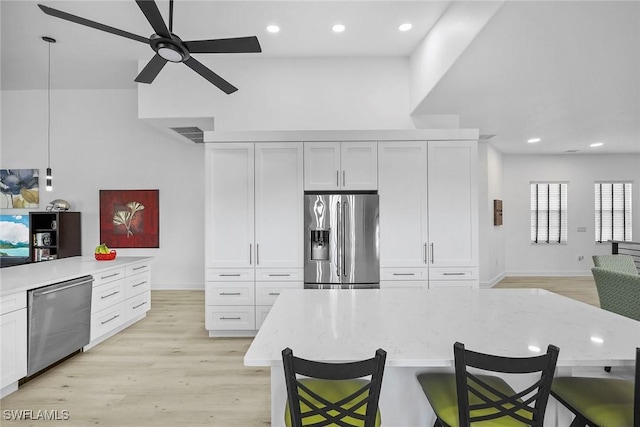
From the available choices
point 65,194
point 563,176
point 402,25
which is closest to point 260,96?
point 402,25

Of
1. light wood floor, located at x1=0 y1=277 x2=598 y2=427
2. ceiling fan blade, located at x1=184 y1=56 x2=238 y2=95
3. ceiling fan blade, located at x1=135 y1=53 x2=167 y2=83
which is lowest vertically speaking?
light wood floor, located at x1=0 y1=277 x2=598 y2=427

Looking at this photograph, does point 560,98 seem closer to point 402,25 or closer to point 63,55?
Result: point 402,25

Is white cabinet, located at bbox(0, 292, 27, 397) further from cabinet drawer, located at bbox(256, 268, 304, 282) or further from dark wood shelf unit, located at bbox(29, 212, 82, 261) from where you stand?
dark wood shelf unit, located at bbox(29, 212, 82, 261)

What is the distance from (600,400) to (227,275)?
3.26m

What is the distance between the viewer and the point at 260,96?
14.1ft

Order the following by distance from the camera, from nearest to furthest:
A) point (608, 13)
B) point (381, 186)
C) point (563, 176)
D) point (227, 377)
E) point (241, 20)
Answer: point (608, 13) < point (227, 377) < point (241, 20) < point (381, 186) < point (563, 176)

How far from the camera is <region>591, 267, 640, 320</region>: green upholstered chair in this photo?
2.95m

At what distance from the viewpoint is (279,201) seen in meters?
3.83

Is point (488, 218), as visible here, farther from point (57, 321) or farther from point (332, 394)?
point (57, 321)

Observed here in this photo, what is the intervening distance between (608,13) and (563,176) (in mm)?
6327

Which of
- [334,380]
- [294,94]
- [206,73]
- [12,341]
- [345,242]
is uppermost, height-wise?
[294,94]

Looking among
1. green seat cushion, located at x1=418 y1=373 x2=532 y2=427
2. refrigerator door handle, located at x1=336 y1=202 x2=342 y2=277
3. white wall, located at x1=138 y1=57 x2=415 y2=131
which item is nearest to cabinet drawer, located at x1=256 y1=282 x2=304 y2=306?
refrigerator door handle, located at x1=336 y1=202 x2=342 y2=277

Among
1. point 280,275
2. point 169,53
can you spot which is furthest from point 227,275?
point 169,53

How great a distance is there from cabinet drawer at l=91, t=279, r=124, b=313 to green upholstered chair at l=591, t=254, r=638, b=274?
519 cm
